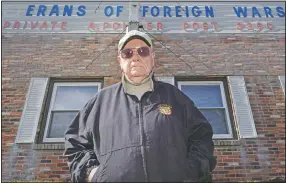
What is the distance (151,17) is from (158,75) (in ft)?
6.04

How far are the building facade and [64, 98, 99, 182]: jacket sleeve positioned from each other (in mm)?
2203

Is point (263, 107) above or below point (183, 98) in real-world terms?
above

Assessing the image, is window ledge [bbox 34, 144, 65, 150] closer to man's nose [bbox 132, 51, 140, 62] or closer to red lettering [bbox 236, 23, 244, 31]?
man's nose [bbox 132, 51, 140, 62]

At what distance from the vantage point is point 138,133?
2.43 metres

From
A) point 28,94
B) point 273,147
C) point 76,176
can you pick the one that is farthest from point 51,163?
point 273,147

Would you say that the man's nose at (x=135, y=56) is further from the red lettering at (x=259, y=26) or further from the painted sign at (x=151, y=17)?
the red lettering at (x=259, y=26)

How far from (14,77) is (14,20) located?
5.94 feet

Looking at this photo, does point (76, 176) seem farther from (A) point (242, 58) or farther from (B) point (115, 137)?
(A) point (242, 58)

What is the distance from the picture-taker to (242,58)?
20.6ft

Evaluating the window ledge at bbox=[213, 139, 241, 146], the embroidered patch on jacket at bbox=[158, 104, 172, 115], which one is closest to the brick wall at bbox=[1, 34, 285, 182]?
the window ledge at bbox=[213, 139, 241, 146]

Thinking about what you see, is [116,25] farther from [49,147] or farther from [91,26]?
[49,147]

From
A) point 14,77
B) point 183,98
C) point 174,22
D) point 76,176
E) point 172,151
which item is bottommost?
point 76,176

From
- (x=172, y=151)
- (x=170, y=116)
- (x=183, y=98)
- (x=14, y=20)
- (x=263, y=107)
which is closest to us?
(x=172, y=151)

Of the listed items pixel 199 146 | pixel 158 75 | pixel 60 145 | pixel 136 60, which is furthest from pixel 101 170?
pixel 158 75
